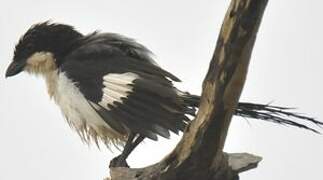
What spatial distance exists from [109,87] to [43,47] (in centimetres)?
Result: 92

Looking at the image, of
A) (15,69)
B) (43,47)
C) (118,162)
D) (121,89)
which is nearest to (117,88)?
(121,89)

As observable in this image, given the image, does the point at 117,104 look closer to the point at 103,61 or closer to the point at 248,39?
the point at 103,61

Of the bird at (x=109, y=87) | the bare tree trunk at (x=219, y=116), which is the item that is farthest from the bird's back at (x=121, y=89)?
the bare tree trunk at (x=219, y=116)

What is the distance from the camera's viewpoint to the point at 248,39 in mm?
4254

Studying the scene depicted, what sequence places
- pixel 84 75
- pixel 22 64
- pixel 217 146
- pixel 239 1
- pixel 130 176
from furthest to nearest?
pixel 22 64
pixel 84 75
pixel 130 176
pixel 217 146
pixel 239 1

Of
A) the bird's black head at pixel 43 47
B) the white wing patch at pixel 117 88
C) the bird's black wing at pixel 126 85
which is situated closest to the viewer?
the bird's black wing at pixel 126 85

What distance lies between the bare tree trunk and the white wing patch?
657 millimetres

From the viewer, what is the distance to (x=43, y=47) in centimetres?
646

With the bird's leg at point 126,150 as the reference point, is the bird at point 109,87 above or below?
above

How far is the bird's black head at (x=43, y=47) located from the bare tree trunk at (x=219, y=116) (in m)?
1.54

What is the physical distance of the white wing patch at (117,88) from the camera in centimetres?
564

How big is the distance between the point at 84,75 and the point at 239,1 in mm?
2038

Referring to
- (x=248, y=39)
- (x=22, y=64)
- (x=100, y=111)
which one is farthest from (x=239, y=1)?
(x=22, y=64)

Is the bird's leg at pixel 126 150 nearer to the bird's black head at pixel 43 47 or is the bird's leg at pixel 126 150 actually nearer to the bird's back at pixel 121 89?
the bird's back at pixel 121 89
